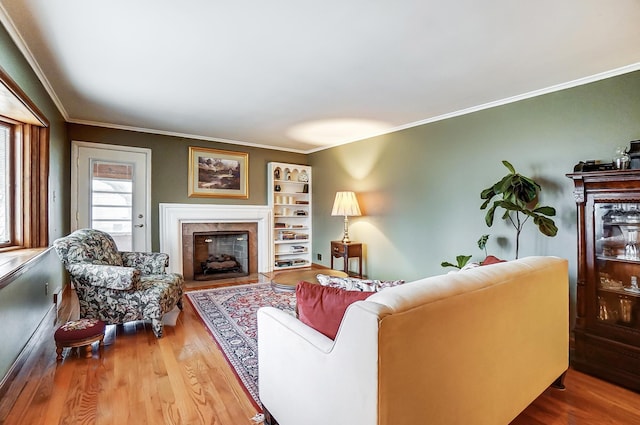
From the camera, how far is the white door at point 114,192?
429 cm

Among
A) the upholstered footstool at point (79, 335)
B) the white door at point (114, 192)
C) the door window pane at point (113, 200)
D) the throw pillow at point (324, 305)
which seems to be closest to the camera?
the throw pillow at point (324, 305)

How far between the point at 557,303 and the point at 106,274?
3.34 metres

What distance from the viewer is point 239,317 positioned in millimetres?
3266

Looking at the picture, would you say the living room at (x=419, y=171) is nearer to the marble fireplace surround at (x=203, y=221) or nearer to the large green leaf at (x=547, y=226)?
the marble fireplace surround at (x=203, y=221)

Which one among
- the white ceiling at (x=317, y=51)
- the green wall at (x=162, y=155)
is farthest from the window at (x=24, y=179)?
the green wall at (x=162, y=155)

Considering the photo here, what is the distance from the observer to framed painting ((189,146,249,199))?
507 centimetres

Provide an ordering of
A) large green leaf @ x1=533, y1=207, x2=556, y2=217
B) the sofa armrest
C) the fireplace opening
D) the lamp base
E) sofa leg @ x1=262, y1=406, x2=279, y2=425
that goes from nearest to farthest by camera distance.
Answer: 1. the sofa armrest
2. sofa leg @ x1=262, y1=406, x2=279, y2=425
3. large green leaf @ x1=533, y1=207, x2=556, y2=217
4. the lamp base
5. the fireplace opening

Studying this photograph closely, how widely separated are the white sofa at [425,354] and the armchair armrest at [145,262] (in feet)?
7.75

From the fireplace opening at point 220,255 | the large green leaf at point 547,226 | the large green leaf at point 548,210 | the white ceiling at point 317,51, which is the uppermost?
the white ceiling at point 317,51

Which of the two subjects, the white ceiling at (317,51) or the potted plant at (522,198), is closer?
the white ceiling at (317,51)

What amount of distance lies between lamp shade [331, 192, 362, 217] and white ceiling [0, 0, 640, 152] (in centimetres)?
153

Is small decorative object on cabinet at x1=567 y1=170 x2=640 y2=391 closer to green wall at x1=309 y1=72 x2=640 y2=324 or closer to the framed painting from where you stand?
green wall at x1=309 y1=72 x2=640 y2=324

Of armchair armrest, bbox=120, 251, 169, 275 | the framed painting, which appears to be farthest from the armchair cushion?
the framed painting

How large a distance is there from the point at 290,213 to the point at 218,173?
1541mm
